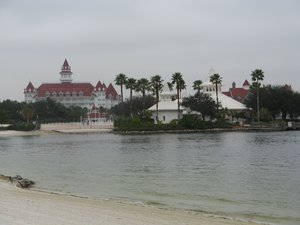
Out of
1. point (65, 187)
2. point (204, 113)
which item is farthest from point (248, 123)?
point (65, 187)

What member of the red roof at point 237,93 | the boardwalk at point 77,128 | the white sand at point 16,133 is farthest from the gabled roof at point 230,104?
the white sand at point 16,133

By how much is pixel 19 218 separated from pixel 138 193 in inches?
415

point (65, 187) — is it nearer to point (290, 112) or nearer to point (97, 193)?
point (97, 193)

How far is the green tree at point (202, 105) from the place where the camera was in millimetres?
110562

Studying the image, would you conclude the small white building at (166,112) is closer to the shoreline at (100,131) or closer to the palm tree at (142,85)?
the palm tree at (142,85)

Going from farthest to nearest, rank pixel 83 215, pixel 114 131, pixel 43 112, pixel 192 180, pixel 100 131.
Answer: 1. pixel 43 112
2. pixel 100 131
3. pixel 114 131
4. pixel 192 180
5. pixel 83 215

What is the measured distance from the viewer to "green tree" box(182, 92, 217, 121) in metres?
111

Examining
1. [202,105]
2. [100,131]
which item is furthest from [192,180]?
[100,131]

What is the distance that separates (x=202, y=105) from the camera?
110m

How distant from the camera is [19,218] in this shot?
46.5 ft

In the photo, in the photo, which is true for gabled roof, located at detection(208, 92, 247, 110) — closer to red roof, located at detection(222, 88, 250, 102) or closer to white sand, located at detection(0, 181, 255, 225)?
red roof, located at detection(222, 88, 250, 102)

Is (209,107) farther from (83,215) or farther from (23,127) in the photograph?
(83,215)

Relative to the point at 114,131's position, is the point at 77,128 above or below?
above

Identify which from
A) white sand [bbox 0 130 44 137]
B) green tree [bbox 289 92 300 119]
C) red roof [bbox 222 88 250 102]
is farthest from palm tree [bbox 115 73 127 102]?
red roof [bbox 222 88 250 102]
